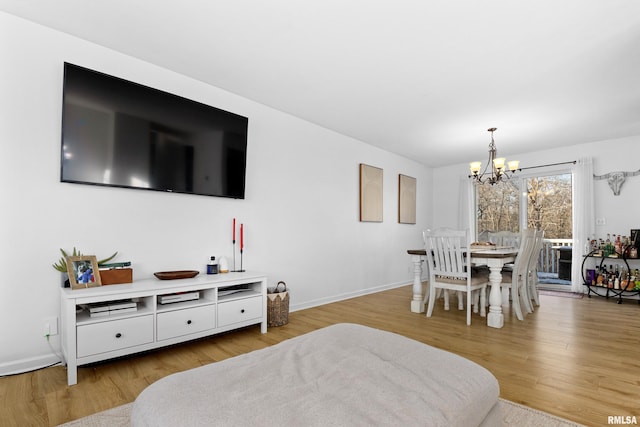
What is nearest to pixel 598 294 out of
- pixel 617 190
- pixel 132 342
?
pixel 617 190

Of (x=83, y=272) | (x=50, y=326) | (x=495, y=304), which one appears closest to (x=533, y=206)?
(x=495, y=304)

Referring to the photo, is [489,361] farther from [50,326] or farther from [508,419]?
[50,326]

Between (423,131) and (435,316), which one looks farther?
(423,131)

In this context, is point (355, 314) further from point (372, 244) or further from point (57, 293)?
point (57, 293)

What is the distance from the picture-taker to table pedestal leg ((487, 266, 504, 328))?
10.6ft

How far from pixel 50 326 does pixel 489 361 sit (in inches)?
125

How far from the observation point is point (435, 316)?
12.0 feet

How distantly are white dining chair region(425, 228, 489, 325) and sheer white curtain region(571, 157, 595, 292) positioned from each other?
2.53 meters

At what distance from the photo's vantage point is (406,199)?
6.06 meters

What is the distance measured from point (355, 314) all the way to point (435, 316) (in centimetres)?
90

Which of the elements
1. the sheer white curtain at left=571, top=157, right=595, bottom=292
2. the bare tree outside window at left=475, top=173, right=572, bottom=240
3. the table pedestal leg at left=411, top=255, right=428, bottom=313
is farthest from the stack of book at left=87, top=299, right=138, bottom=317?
the sheer white curtain at left=571, top=157, right=595, bottom=292

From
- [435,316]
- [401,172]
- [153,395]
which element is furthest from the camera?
[401,172]

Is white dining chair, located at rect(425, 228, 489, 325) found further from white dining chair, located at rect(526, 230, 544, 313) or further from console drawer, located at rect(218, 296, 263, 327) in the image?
console drawer, located at rect(218, 296, 263, 327)

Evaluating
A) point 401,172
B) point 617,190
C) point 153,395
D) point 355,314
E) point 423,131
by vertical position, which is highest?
point 423,131
